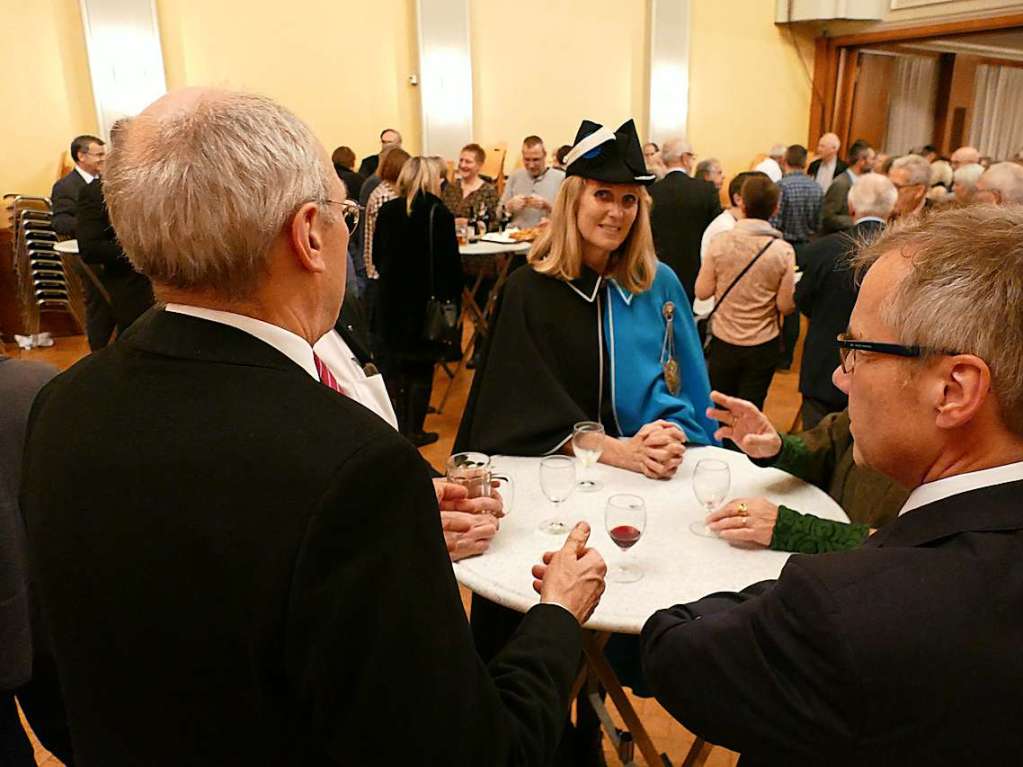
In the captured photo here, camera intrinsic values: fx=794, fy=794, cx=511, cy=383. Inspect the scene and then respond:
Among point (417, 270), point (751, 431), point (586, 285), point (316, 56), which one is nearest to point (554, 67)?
point (316, 56)

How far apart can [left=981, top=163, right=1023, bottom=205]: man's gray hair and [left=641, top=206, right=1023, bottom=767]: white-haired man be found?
157 inches

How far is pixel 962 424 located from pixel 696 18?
11.7 metres

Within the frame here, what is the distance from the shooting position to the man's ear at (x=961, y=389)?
87cm

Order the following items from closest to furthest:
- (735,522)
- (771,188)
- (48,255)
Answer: (735,522) < (771,188) < (48,255)

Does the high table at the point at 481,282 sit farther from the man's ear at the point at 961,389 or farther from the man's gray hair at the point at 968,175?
the man's ear at the point at 961,389

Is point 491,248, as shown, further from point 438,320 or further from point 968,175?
point 968,175

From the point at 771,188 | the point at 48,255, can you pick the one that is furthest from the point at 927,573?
the point at 48,255

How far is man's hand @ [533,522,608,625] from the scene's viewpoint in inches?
50.1

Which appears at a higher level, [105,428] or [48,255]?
[105,428]

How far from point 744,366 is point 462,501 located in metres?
3.04

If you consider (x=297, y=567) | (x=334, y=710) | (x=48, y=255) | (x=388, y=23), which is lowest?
(x=48, y=255)

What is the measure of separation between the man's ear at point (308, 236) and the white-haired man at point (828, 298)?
2.82 m

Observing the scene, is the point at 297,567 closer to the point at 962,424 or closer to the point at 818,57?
the point at 962,424

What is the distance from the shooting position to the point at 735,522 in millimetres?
1679
